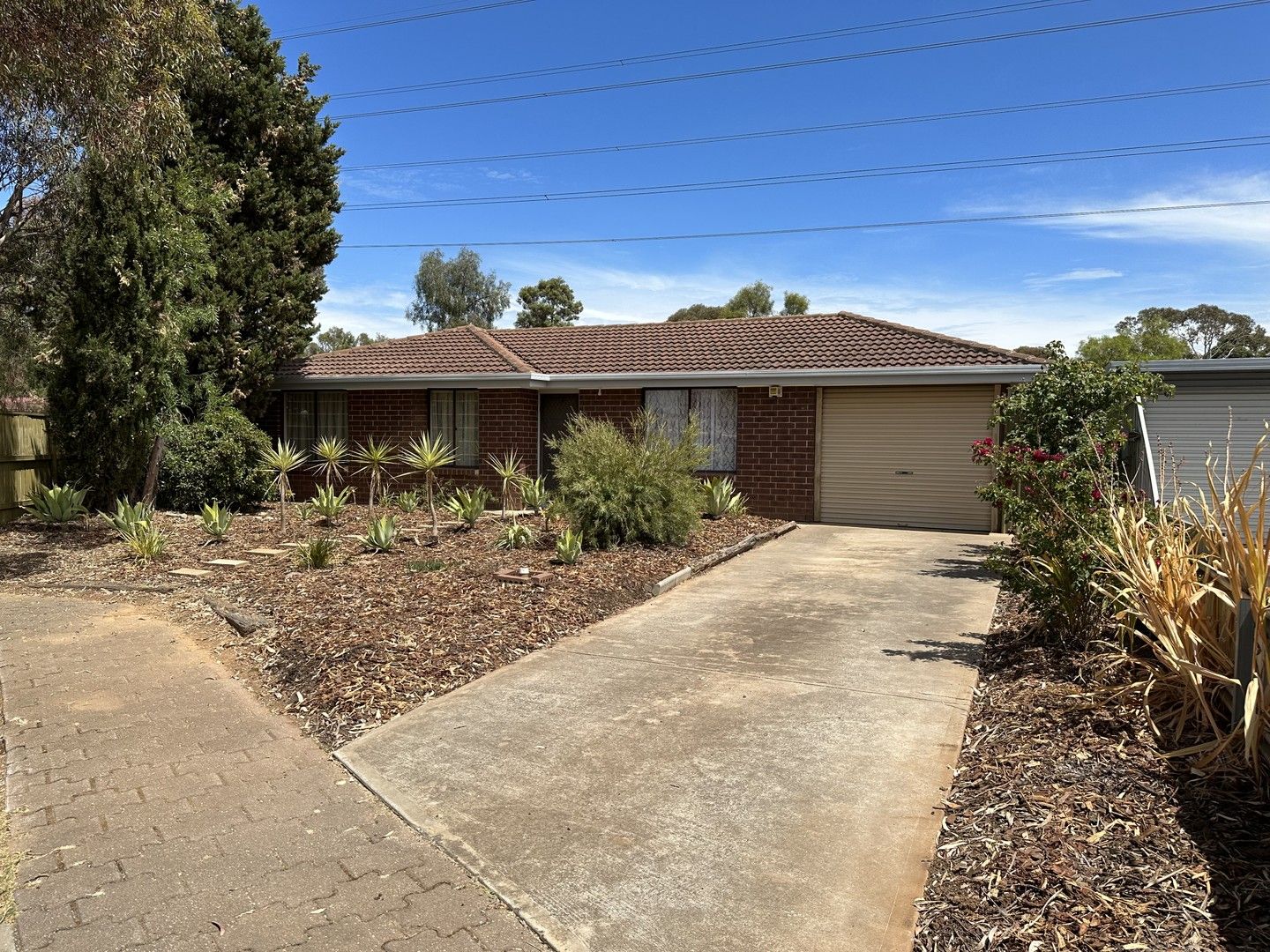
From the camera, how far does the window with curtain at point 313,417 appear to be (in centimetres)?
1850

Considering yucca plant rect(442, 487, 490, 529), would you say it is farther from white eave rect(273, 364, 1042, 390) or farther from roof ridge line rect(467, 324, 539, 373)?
roof ridge line rect(467, 324, 539, 373)

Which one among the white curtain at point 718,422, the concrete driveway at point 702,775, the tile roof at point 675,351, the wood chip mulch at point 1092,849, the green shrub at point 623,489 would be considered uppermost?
the tile roof at point 675,351

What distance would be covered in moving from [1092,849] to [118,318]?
514 inches

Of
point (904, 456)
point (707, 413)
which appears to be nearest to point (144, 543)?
point (707, 413)

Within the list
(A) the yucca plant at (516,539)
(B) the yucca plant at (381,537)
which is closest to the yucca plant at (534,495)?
(A) the yucca plant at (516,539)

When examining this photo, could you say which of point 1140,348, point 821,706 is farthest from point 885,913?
point 1140,348

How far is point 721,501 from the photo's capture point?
13883 millimetres

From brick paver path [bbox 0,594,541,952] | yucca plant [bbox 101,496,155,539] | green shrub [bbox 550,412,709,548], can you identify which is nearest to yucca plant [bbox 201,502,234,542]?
yucca plant [bbox 101,496,155,539]

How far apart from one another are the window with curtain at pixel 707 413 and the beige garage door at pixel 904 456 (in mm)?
1719

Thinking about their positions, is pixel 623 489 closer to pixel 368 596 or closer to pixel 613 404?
pixel 368 596

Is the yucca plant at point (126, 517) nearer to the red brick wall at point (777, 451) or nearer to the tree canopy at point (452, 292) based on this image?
the red brick wall at point (777, 451)

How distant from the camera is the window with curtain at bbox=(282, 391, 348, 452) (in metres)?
18.5

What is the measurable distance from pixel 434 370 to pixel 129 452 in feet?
19.5

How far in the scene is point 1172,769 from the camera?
3836 millimetres
